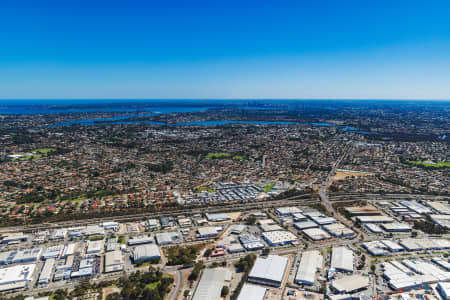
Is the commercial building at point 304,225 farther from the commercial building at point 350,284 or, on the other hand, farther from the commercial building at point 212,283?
the commercial building at point 212,283

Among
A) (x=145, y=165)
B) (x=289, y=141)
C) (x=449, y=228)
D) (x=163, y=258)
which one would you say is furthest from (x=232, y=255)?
(x=289, y=141)

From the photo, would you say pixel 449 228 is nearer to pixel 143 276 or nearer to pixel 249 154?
pixel 143 276

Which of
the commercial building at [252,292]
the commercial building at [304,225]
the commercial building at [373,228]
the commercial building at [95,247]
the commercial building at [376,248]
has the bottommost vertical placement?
the commercial building at [373,228]

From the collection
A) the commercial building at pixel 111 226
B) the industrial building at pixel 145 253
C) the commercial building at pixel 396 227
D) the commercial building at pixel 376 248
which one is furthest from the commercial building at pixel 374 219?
the commercial building at pixel 111 226

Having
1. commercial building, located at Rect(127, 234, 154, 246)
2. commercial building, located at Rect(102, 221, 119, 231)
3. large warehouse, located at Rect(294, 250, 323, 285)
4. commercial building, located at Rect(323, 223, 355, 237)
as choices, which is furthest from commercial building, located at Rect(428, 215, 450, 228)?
commercial building, located at Rect(102, 221, 119, 231)

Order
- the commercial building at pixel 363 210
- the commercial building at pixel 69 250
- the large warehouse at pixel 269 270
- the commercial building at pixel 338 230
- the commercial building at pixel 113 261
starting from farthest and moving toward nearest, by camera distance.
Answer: the commercial building at pixel 363 210, the commercial building at pixel 338 230, the commercial building at pixel 69 250, the commercial building at pixel 113 261, the large warehouse at pixel 269 270
